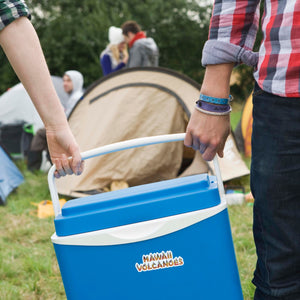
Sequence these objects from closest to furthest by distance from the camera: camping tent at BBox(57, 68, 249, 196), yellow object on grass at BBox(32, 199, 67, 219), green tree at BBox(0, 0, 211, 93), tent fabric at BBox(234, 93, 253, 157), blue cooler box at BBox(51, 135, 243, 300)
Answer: blue cooler box at BBox(51, 135, 243, 300), yellow object on grass at BBox(32, 199, 67, 219), camping tent at BBox(57, 68, 249, 196), tent fabric at BBox(234, 93, 253, 157), green tree at BBox(0, 0, 211, 93)

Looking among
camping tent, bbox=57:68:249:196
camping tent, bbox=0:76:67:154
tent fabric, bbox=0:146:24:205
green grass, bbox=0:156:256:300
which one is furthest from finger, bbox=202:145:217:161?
camping tent, bbox=0:76:67:154

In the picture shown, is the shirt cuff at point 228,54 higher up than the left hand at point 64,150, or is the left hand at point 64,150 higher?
the shirt cuff at point 228,54

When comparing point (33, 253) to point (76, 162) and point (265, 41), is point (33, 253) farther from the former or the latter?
point (265, 41)

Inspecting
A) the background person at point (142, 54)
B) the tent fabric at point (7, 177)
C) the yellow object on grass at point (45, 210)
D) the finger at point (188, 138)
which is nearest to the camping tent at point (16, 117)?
the tent fabric at point (7, 177)

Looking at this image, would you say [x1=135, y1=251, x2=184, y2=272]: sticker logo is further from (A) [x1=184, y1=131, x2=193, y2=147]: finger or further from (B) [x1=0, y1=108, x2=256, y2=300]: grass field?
(B) [x1=0, y1=108, x2=256, y2=300]: grass field

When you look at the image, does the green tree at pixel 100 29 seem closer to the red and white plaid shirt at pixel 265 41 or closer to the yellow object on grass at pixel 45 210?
the yellow object on grass at pixel 45 210

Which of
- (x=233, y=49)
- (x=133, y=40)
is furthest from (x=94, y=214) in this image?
(x=133, y=40)

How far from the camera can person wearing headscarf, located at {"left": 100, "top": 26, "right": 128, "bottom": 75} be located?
5.11 meters

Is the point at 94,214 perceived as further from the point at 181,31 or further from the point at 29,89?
the point at 181,31

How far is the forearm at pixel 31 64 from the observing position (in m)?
0.93

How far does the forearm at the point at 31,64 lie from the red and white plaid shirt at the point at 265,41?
0.38 meters

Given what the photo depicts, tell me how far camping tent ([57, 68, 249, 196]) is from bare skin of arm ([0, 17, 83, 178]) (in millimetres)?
2362

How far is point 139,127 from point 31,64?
8.35 feet

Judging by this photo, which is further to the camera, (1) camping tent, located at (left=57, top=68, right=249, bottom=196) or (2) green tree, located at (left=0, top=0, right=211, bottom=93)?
(2) green tree, located at (left=0, top=0, right=211, bottom=93)
